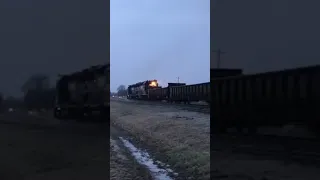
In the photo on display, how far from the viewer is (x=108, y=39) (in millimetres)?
5410

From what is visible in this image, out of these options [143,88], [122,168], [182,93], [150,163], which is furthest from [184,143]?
[143,88]

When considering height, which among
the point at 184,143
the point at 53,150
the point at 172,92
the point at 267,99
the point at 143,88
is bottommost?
the point at 184,143

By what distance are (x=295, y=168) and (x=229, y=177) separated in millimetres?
1443

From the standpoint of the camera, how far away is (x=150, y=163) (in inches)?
320

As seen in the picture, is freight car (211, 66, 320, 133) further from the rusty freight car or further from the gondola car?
the gondola car

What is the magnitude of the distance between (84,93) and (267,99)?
6759mm

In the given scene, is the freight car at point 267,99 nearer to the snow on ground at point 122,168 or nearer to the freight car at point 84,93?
the snow on ground at point 122,168

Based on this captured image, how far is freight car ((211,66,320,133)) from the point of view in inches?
415

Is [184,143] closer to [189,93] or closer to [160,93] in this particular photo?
[189,93]

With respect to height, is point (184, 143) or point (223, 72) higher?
point (223, 72)

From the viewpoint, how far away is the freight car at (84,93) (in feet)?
19.3

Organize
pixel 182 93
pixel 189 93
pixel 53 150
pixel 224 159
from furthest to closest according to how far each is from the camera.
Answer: pixel 182 93
pixel 189 93
pixel 224 159
pixel 53 150

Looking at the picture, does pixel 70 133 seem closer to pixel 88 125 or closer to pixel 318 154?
pixel 88 125

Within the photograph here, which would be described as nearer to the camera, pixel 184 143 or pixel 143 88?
pixel 184 143
